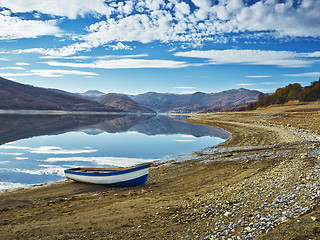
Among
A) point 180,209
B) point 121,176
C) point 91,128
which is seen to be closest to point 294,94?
point 91,128

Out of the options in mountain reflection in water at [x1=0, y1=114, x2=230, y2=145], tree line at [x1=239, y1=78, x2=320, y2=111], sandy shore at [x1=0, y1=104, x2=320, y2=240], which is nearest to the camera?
sandy shore at [x1=0, y1=104, x2=320, y2=240]

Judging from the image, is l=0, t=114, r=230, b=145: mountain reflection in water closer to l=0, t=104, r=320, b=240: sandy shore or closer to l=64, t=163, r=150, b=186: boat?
l=64, t=163, r=150, b=186: boat

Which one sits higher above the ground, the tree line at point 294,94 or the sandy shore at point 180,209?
the tree line at point 294,94

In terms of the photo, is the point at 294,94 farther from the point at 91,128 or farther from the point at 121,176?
the point at 121,176

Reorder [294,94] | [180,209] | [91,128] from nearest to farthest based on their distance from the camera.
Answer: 1. [180,209]
2. [91,128]
3. [294,94]

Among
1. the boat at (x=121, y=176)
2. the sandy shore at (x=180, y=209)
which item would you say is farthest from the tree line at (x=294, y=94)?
the boat at (x=121, y=176)

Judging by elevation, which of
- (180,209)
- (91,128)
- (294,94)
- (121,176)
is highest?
(294,94)

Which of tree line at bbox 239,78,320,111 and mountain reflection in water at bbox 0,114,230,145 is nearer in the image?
mountain reflection in water at bbox 0,114,230,145

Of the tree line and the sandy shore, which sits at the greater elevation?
the tree line

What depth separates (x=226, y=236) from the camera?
6953 mm

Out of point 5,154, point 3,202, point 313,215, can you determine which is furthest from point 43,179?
point 313,215

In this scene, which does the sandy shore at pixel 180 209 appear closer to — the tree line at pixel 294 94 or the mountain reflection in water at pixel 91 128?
the mountain reflection in water at pixel 91 128

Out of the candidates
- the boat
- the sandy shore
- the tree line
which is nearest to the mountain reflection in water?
the boat

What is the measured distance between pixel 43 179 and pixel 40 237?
1179 cm
